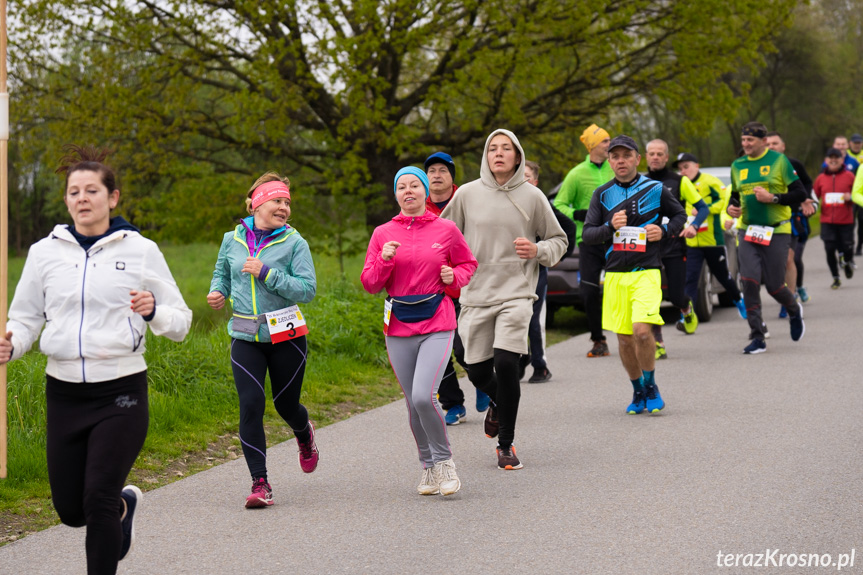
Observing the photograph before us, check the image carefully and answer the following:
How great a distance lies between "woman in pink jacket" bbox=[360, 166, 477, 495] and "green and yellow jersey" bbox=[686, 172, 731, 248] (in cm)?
695

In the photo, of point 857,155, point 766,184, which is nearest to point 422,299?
point 766,184

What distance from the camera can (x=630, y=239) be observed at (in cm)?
771

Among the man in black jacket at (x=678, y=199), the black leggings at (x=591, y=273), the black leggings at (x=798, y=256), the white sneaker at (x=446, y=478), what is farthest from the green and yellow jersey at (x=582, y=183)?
the white sneaker at (x=446, y=478)

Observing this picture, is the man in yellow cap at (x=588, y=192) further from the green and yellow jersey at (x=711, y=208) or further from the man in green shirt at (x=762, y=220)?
the green and yellow jersey at (x=711, y=208)

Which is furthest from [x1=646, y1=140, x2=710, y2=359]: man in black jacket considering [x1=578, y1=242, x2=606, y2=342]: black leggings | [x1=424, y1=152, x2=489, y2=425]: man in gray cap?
[x1=424, y1=152, x2=489, y2=425]: man in gray cap

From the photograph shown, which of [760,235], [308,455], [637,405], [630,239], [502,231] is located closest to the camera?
[308,455]

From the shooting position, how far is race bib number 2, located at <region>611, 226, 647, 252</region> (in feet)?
25.2

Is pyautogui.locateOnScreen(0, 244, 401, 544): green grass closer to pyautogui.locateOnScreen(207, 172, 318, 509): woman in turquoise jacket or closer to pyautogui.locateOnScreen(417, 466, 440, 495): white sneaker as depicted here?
pyautogui.locateOnScreen(207, 172, 318, 509): woman in turquoise jacket

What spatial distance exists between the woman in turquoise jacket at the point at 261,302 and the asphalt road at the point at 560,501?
1.32 feet

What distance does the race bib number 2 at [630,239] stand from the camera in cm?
768

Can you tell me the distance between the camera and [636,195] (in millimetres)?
7793

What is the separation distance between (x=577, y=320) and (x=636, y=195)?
22.8 feet

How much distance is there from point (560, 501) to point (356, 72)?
12712 millimetres

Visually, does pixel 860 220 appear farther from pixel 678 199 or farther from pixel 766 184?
pixel 678 199
